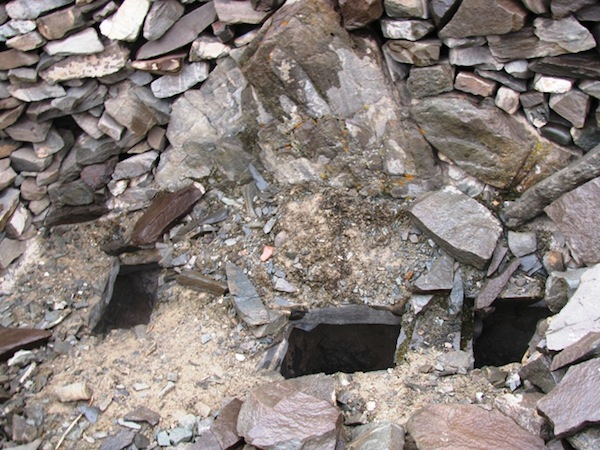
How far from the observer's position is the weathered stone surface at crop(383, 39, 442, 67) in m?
3.82

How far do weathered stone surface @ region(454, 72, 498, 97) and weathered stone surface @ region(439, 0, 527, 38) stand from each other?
26 cm

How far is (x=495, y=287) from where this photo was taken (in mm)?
4012

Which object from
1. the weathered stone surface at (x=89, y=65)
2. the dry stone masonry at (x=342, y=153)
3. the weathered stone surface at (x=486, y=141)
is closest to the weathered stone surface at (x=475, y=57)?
the dry stone masonry at (x=342, y=153)

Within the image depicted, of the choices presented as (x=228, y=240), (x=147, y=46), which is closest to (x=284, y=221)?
(x=228, y=240)

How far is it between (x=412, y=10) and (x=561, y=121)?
1065 millimetres

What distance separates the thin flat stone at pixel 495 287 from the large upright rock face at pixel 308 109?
784 millimetres

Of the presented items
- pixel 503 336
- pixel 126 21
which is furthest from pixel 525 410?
pixel 126 21

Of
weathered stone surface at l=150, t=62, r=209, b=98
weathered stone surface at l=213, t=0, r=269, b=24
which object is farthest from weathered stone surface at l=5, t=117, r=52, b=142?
weathered stone surface at l=213, t=0, r=269, b=24

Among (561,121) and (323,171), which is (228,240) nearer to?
(323,171)

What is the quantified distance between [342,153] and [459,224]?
0.93m

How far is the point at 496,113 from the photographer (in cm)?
387

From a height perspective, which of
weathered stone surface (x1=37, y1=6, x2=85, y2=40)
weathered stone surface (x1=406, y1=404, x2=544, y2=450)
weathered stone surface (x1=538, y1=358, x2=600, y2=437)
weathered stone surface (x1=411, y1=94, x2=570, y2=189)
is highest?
weathered stone surface (x1=37, y1=6, x2=85, y2=40)

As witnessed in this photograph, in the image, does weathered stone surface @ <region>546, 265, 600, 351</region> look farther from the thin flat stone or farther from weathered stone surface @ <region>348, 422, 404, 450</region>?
weathered stone surface @ <region>348, 422, 404, 450</region>

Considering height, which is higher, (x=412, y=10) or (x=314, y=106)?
(x=412, y=10)
